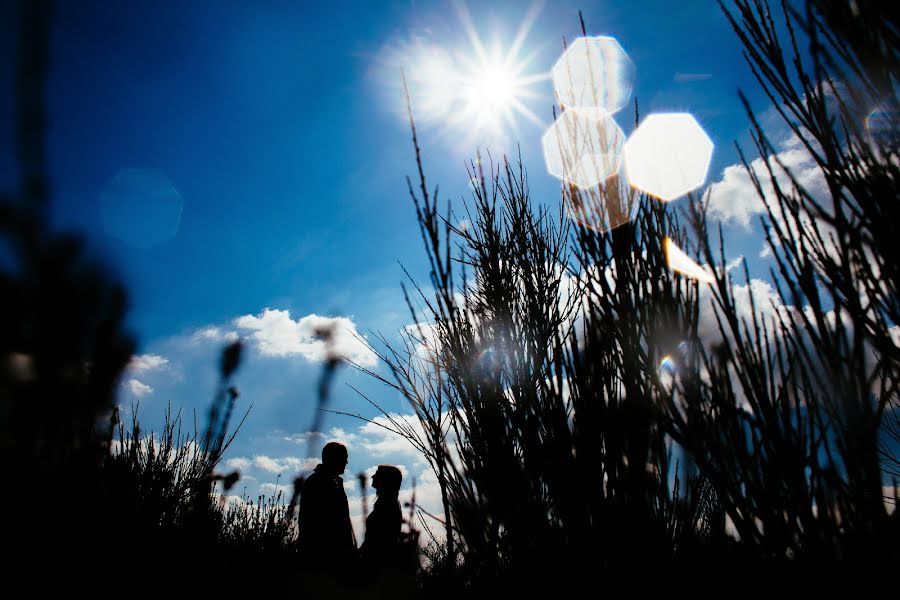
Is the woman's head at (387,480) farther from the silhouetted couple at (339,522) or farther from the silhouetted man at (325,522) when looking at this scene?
the silhouetted man at (325,522)

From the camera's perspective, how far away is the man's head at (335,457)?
15.0 feet

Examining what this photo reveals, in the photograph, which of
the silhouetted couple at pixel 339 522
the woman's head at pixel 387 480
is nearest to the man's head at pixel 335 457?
the silhouetted couple at pixel 339 522

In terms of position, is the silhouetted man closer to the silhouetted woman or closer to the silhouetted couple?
the silhouetted couple

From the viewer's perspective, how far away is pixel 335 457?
4.62 metres

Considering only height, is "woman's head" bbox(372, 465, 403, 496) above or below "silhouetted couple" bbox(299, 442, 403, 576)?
above

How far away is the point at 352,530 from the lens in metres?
4.29

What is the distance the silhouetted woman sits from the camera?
4418 millimetres

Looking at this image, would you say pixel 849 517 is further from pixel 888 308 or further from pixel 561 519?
pixel 561 519

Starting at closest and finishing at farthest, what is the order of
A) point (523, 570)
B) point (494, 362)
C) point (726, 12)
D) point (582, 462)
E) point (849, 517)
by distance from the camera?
point (849, 517), point (726, 12), point (523, 570), point (582, 462), point (494, 362)

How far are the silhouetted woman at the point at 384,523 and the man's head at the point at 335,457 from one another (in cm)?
35

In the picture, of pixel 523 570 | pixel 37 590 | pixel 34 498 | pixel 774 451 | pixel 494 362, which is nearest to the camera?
pixel 34 498

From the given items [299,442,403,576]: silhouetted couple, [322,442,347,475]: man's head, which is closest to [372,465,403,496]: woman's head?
[299,442,403,576]: silhouetted couple

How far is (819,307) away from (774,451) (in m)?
0.54

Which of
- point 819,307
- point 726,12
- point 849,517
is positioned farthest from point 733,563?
point 726,12
